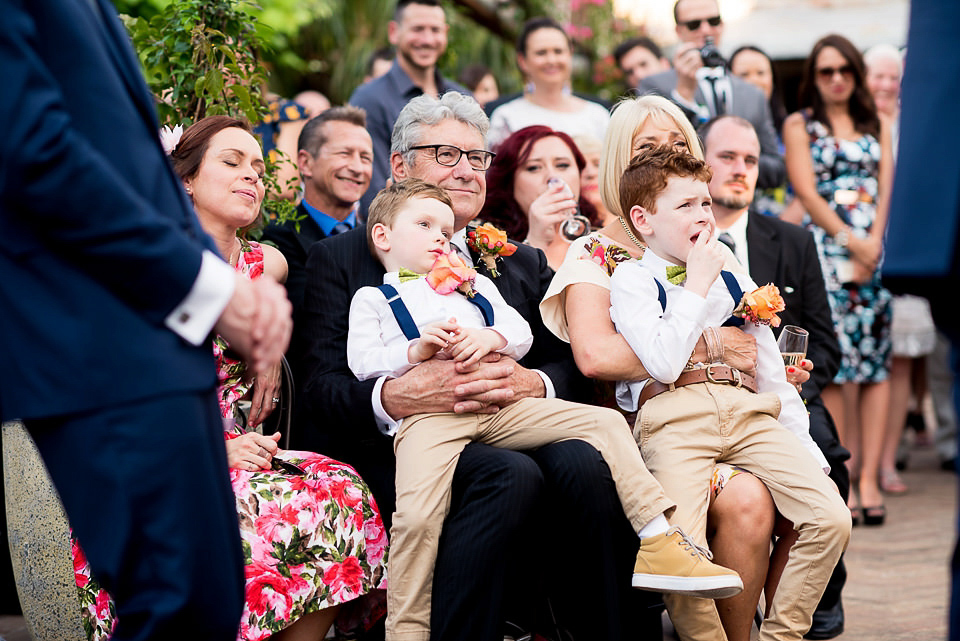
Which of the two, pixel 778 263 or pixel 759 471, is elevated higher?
pixel 778 263

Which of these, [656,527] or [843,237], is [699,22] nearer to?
[843,237]

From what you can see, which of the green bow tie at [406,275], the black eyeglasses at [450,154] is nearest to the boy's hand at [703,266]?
the green bow tie at [406,275]

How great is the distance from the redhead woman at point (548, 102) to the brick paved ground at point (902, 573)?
288cm

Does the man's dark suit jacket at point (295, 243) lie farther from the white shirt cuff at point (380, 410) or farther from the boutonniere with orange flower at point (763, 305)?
the boutonniere with orange flower at point (763, 305)

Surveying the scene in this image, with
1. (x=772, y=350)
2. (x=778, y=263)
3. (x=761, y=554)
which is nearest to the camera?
(x=761, y=554)

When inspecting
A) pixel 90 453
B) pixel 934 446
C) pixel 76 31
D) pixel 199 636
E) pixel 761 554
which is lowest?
pixel 934 446

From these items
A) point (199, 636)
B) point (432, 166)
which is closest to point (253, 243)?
point (432, 166)

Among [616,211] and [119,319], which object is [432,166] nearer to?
[616,211]

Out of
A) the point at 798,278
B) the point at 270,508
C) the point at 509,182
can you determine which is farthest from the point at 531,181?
the point at 270,508

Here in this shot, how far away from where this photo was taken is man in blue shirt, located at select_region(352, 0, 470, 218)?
6.41 meters

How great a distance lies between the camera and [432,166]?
3967 millimetres

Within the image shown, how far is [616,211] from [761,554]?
4.42ft

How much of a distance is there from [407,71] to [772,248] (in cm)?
293

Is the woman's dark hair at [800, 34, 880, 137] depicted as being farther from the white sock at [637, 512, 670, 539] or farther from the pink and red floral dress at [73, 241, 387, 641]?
the pink and red floral dress at [73, 241, 387, 641]
